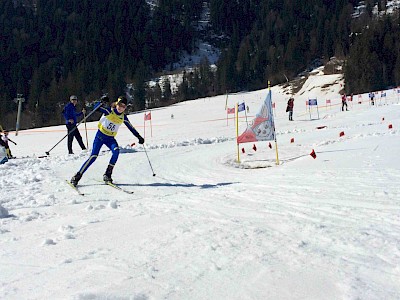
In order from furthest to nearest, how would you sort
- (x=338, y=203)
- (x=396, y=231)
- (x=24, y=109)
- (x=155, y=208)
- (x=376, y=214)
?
(x=24, y=109), (x=155, y=208), (x=338, y=203), (x=376, y=214), (x=396, y=231)

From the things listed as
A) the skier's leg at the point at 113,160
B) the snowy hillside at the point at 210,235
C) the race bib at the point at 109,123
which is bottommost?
the snowy hillside at the point at 210,235

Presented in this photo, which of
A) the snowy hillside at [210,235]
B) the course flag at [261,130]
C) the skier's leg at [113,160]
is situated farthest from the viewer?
the course flag at [261,130]

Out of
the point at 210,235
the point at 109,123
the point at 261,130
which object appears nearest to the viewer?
the point at 210,235

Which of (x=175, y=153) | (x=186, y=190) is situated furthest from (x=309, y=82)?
(x=186, y=190)

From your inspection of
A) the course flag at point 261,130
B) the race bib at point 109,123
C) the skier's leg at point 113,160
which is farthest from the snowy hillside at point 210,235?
the course flag at point 261,130

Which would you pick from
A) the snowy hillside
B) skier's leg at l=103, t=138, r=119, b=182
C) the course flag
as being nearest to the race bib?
skier's leg at l=103, t=138, r=119, b=182

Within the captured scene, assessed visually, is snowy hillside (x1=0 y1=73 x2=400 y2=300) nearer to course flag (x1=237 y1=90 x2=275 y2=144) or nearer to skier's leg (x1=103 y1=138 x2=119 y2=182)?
skier's leg (x1=103 y1=138 x2=119 y2=182)

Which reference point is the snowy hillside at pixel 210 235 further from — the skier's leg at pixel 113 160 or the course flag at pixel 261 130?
the course flag at pixel 261 130

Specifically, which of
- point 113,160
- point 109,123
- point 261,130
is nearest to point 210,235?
point 113,160

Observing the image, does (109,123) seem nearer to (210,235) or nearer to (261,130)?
(261,130)

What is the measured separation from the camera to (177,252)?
3.74m

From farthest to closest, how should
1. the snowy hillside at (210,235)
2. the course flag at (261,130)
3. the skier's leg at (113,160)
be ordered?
the course flag at (261,130)
the skier's leg at (113,160)
the snowy hillside at (210,235)

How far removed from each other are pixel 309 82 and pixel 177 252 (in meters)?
64.7

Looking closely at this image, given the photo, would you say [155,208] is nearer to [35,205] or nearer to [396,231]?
[35,205]
